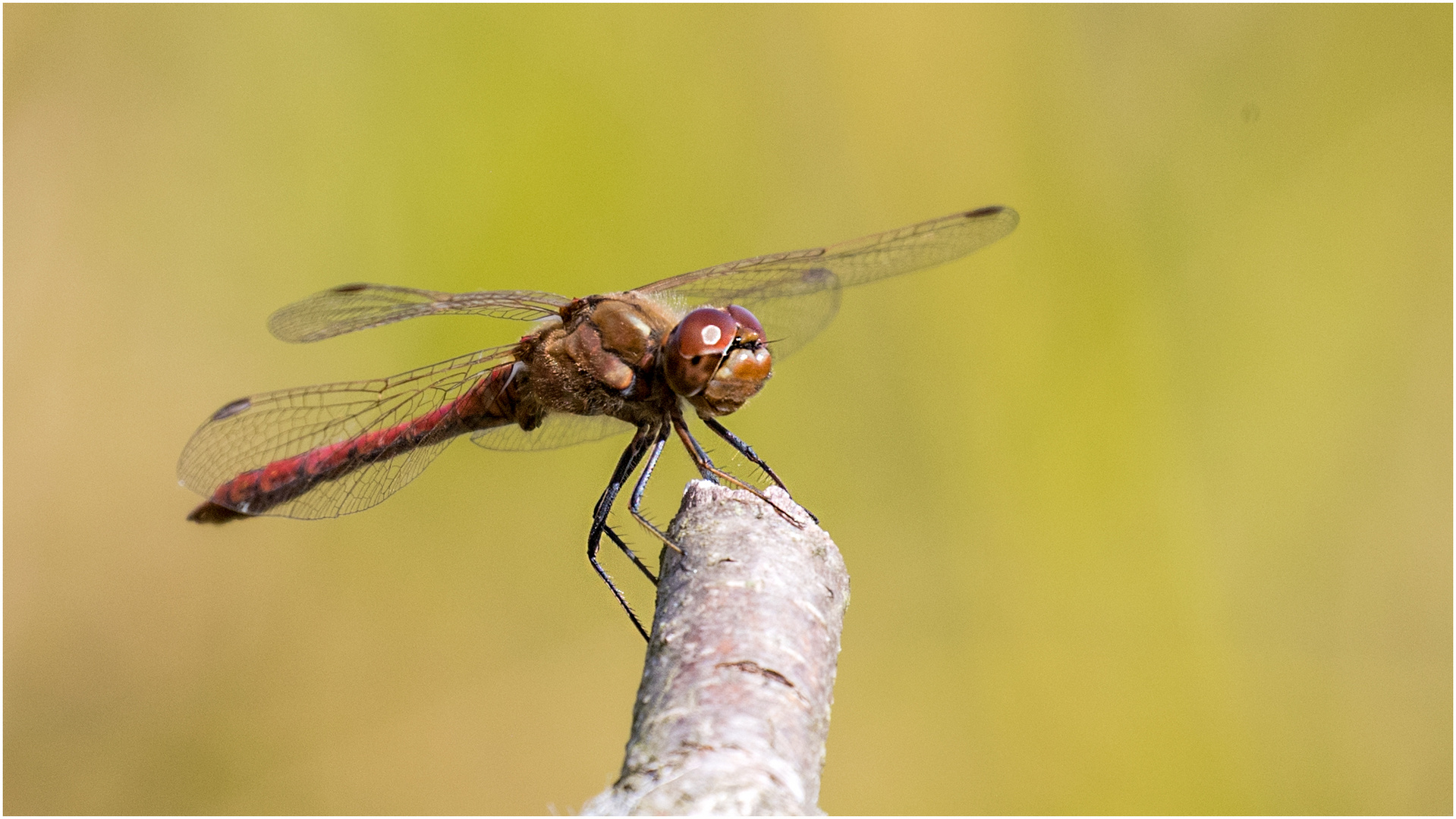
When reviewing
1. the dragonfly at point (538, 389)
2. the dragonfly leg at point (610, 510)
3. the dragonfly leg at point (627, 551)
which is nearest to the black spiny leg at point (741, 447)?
the dragonfly at point (538, 389)

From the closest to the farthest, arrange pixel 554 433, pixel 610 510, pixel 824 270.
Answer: pixel 610 510 → pixel 554 433 → pixel 824 270

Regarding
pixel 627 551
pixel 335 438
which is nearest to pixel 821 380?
pixel 627 551

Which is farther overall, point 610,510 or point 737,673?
point 610,510

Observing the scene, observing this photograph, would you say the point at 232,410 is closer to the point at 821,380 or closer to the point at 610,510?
the point at 610,510

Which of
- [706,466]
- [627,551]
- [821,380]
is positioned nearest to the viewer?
[706,466]

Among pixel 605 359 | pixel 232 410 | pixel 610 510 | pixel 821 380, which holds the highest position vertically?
pixel 821 380

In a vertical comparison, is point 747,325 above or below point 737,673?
above

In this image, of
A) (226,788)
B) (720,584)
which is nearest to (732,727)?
(720,584)

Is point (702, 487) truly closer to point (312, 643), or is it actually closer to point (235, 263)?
point (312, 643)
